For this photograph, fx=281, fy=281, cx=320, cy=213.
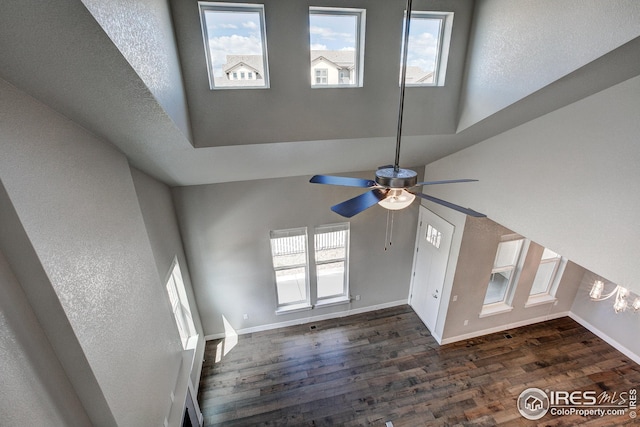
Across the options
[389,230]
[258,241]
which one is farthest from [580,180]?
[258,241]

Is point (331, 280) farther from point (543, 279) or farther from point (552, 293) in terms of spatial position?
point (552, 293)

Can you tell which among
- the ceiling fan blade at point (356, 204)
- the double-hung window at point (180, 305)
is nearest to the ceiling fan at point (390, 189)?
the ceiling fan blade at point (356, 204)

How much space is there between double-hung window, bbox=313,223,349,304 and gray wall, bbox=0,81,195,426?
112 inches

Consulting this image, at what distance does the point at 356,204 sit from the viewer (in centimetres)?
184

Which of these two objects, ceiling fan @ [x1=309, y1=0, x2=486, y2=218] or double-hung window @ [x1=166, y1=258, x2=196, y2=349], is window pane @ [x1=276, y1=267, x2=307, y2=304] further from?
ceiling fan @ [x1=309, y1=0, x2=486, y2=218]

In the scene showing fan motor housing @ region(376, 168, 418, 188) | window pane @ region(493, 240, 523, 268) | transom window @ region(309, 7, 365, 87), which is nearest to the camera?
fan motor housing @ region(376, 168, 418, 188)

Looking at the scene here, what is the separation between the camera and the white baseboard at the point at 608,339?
177 inches

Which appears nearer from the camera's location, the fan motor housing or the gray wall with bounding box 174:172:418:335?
the fan motor housing

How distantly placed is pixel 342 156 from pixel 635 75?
2581mm

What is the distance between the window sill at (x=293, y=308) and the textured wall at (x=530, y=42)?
12.8 feet

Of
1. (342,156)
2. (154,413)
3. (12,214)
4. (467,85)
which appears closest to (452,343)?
(342,156)

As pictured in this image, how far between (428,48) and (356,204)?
234 cm

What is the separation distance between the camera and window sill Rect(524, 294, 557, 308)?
5.10 m

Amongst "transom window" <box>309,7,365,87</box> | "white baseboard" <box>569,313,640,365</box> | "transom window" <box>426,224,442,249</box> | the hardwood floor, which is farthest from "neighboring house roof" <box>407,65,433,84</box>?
"white baseboard" <box>569,313,640,365</box>
